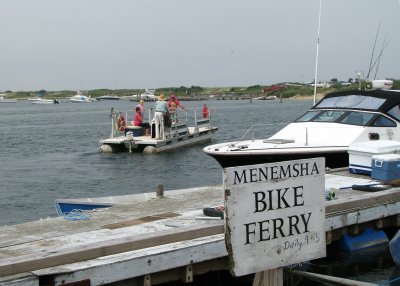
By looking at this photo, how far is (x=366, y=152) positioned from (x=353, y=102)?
15.0 feet

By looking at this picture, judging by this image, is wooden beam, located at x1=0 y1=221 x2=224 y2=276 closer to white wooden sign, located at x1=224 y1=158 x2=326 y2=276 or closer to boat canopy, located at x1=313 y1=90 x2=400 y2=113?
white wooden sign, located at x1=224 y1=158 x2=326 y2=276

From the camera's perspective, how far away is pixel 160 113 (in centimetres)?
2845

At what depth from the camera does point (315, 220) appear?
4.54m

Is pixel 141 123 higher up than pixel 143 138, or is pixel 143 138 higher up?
pixel 141 123

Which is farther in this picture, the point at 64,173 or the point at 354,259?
the point at 64,173

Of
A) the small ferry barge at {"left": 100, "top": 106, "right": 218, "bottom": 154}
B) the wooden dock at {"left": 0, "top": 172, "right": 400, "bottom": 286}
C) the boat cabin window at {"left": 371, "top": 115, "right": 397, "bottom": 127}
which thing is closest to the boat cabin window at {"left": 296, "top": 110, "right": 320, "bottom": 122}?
the boat cabin window at {"left": 371, "top": 115, "right": 397, "bottom": 127}

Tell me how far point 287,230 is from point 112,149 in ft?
85.7

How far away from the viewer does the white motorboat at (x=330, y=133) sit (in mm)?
14531

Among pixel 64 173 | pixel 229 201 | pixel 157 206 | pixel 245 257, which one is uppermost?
pixel 229 201

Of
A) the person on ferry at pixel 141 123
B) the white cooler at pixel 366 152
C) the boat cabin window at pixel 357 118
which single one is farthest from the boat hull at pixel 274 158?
the person on ferry at pixel 141 123

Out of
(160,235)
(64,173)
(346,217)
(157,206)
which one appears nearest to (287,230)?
(160,235)

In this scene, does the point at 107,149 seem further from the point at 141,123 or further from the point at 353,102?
the point at 353,102

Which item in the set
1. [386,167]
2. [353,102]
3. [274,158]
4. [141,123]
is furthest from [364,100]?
[141,123]

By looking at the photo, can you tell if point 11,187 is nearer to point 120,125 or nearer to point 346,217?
point 120,125
